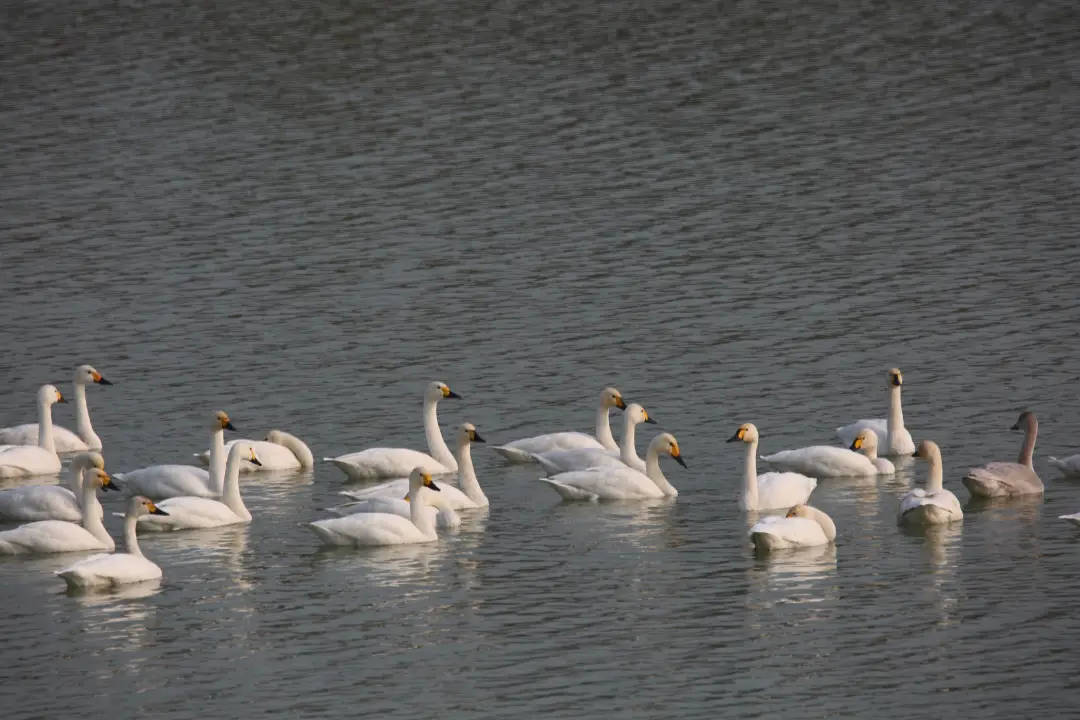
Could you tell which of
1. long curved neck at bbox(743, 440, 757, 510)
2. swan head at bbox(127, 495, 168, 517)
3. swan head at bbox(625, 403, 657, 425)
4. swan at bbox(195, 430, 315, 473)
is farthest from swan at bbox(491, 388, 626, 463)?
swan head at bbox(127, 495, 168, 517)

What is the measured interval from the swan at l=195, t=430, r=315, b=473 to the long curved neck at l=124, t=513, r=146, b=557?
399 centimetres

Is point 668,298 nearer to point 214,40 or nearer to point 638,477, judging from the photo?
point 638,477

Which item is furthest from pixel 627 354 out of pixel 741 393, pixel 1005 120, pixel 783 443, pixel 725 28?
pixel 725 28

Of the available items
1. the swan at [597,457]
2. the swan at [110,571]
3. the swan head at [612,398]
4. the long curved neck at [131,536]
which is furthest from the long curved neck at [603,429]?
the swan at [110,571]

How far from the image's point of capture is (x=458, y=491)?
25578 mm

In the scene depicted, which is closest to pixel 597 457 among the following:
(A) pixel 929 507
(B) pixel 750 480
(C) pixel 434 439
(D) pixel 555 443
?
(D) pixel 555 443

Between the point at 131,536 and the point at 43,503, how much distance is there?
2.55m

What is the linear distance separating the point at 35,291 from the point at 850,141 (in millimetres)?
17402

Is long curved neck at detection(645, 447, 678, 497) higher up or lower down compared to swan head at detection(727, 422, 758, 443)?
lower down

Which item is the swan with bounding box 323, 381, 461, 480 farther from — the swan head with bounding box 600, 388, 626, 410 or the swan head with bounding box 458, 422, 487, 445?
the swan head with bounding box 600, 388, 626, 410

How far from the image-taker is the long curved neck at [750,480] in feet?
82.3

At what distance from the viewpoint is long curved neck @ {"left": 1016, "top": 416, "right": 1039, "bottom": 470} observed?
25.8m

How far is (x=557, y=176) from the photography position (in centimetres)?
4528

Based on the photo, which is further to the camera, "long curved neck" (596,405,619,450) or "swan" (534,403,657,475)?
"long curved neck" (596,405,619,450)
